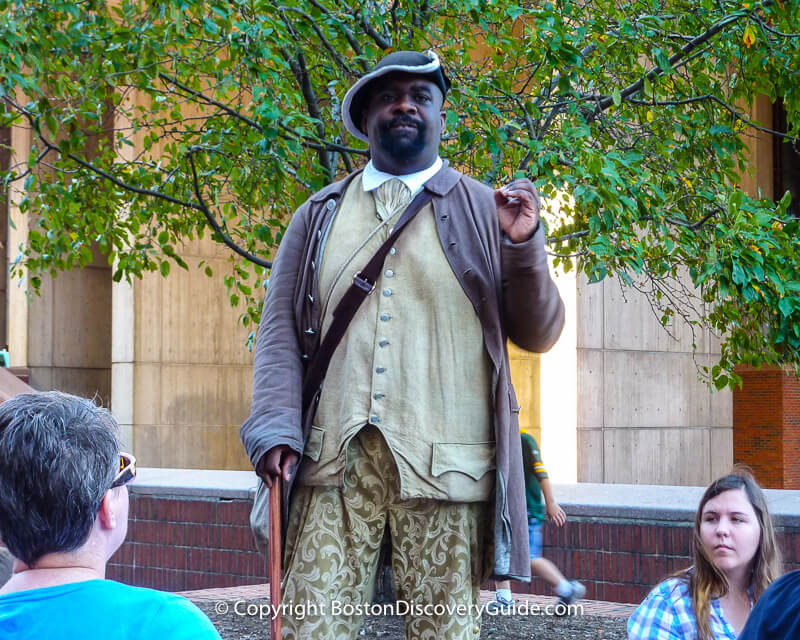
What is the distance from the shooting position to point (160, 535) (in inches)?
323

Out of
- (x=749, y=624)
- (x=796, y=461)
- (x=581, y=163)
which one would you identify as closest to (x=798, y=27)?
(x=581, y=163)

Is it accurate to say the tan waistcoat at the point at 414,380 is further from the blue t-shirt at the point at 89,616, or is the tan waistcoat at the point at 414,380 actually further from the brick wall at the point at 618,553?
the brick wall at the point at 618,553

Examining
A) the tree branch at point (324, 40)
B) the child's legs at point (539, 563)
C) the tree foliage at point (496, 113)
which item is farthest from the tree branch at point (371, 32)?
the child's legs at point (539, 563)

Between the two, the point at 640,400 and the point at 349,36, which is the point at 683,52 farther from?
the point at 640,400

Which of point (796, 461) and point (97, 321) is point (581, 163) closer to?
point (97, 321)

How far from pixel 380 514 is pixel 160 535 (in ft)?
18.2

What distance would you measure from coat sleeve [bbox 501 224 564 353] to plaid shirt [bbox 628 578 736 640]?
942mm

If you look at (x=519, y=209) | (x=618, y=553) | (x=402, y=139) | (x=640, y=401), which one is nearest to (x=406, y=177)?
(x=402, y=139)

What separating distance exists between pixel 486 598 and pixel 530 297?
460 cm

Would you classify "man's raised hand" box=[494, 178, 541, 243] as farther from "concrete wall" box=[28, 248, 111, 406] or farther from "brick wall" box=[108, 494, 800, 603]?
"concrete wall" box=[28, 248, 111, 406]

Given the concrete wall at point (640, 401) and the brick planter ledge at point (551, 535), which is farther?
the concrete wall at point (640, 401)

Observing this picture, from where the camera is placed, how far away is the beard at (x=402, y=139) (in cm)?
314

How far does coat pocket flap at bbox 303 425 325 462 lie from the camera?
9.89ft

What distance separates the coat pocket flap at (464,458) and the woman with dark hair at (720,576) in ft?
Answer: 2.69
